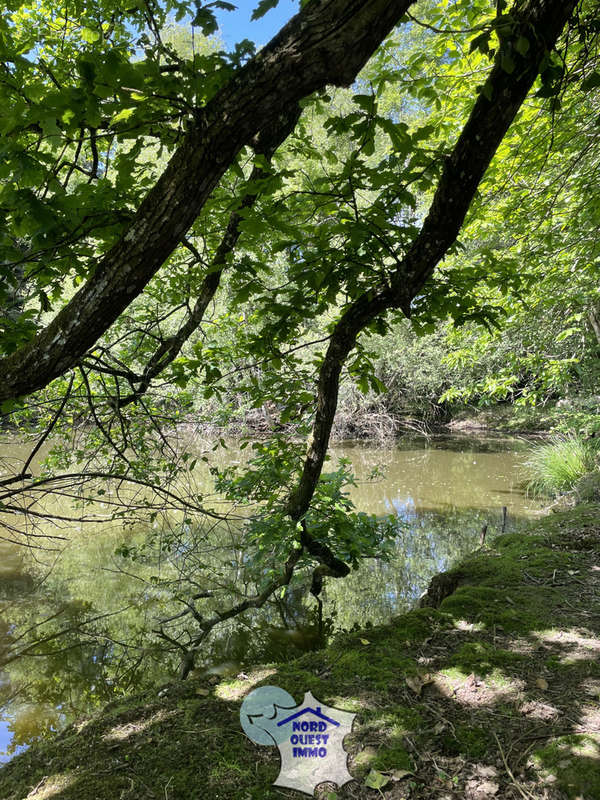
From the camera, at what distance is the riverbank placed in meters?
1.55

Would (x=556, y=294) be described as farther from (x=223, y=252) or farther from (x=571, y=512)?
(x=223, y=252)

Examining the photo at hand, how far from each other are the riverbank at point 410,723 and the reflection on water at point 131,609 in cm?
44

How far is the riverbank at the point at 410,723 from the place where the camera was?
155cm

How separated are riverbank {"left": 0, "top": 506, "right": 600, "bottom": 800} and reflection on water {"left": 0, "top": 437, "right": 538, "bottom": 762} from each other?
439 mm

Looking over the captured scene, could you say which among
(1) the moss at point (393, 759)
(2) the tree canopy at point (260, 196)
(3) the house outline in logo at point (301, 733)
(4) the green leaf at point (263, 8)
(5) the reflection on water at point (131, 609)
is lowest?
(5) the reflection on water at point (131, 609)

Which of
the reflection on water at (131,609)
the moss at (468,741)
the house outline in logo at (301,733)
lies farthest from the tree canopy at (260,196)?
the moss at (468,741)

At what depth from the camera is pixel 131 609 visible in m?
4.93

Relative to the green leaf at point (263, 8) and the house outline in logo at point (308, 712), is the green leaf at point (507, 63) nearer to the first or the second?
the green leaf at point (263, 8)

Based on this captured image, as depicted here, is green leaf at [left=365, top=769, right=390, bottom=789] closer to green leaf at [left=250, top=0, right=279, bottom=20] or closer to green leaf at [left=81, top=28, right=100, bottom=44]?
green leaf at [left=250, top=0, right=279, bottom=20]

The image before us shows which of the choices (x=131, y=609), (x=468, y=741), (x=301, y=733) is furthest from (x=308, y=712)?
(x=131, y=609)

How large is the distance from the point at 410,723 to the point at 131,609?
395 centimetres

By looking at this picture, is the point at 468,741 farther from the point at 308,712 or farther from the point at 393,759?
the point at 308,712

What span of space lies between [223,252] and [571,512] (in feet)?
16.3

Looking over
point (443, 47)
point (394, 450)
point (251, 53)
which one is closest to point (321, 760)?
point (251, 53)
